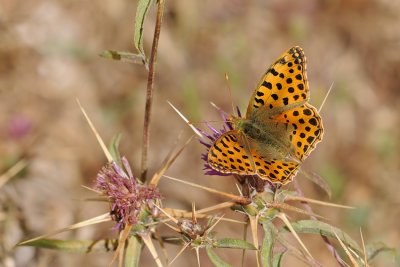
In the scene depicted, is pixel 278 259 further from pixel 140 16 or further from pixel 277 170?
pixel 140 16

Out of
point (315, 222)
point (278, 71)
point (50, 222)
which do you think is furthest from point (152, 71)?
point (50, 222)

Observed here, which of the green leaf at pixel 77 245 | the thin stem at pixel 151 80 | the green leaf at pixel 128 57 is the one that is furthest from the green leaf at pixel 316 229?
the green leaf at pixel 128 57

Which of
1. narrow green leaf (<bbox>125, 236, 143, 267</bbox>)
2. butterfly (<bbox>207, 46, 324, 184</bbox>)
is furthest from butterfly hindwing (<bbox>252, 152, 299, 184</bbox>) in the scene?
narrow green leaf (<bbox>125, 236, 143, 267</bbox>)

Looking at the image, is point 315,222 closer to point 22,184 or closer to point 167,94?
point 22,184

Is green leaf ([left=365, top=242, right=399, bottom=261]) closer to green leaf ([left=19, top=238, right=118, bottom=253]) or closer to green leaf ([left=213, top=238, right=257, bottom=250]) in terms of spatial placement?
green leaf ([left=213, top=238, right=257, bottom=250])

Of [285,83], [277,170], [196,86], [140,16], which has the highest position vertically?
[140,16]

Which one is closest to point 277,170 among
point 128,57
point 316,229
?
point 316,229
